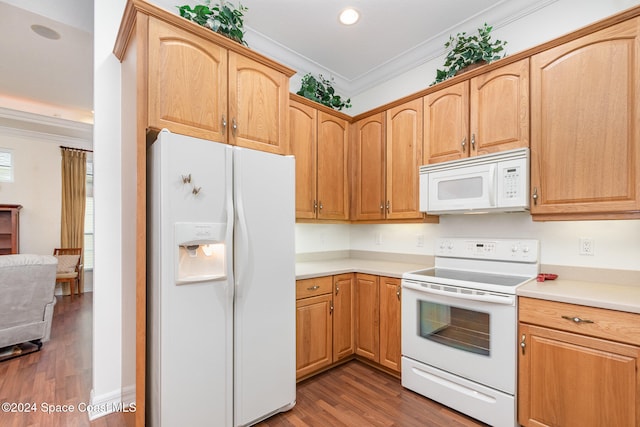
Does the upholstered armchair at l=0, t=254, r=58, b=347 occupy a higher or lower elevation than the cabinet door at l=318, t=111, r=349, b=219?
lower

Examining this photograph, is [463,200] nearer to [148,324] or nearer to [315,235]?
[315,235]

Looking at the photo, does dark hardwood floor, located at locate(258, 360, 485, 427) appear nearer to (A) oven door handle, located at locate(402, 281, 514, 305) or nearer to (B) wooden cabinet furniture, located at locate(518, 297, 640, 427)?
(B) wooden cabinet furniture, located at locate(518, 297, 640, 427)

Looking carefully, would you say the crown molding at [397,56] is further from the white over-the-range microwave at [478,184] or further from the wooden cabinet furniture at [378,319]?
the wooden cabinet furniture at [378,319]

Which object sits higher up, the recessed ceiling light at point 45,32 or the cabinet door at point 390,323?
the recessed ceiling light at point 45,32

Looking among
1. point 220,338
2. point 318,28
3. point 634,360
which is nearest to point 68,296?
point 220,338

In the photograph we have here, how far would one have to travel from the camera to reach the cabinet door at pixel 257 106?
6.26 feet

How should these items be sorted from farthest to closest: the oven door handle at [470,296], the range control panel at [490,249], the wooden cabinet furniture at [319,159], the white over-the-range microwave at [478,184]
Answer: the wooden cabinet furniture at [319,159] < the range control panel at [490,249] < the white over-the-range microwave at [478,184] < the oven door handle at [470,296]

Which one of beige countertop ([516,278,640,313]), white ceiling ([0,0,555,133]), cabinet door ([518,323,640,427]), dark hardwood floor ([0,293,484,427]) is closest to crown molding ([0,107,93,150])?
white ceiling ([0,0,555,133])

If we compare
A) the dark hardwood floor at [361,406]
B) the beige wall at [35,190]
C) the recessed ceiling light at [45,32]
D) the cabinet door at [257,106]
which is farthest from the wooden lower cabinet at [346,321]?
the beige wall at [35,190]

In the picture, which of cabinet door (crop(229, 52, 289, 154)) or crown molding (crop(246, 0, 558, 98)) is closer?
cabinet door (crop(229, 52, 289, 154))

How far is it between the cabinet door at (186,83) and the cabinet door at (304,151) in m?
0.89

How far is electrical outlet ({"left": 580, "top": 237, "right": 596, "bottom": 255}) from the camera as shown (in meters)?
1.99

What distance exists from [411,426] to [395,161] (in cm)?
206

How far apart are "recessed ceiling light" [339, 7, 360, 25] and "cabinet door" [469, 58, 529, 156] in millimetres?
1125
